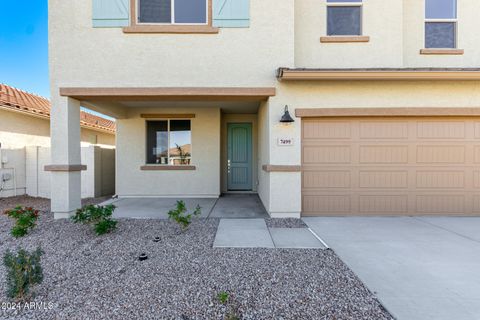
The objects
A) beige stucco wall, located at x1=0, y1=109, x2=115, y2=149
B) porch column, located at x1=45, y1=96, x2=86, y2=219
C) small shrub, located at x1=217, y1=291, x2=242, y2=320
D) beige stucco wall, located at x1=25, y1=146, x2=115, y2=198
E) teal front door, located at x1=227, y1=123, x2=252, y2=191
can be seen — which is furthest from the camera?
teal front door, located at x1=227, y1=123, x2=252, y2=191

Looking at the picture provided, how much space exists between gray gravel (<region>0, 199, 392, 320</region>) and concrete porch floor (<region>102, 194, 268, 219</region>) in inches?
62.7

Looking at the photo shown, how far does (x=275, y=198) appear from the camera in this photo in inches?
217

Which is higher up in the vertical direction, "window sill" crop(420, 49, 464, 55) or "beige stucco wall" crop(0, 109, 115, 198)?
"window sill" crop(420, 49, 464, 55)

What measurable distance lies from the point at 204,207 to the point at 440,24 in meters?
8.05

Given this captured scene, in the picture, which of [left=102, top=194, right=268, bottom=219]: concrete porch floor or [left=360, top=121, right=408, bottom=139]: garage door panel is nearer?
[left=360, top=121, right=408, bottom=139]: garage door panel

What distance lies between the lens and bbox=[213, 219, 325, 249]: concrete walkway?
156 inches

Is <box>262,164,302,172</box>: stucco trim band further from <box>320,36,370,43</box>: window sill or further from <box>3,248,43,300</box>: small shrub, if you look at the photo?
<box>3,248,43,300</box>: small shrub

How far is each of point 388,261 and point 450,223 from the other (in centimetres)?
312

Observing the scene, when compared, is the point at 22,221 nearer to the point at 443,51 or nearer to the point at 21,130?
the point at 21,130

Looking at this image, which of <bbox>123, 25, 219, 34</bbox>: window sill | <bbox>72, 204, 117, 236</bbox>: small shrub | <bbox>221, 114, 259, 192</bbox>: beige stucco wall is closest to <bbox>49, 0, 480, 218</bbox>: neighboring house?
<bbox>123, 25, 219, 34</bbox>: window sill

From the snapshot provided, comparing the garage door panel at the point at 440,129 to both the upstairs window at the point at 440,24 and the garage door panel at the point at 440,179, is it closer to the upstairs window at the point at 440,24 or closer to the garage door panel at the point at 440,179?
the garage door panel at the point at 440,179

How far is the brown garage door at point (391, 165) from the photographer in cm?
564


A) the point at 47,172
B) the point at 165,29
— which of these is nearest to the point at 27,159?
the point at 47,172

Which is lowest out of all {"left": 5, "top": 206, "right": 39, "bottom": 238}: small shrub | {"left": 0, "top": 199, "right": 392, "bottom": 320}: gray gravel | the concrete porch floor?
{"left": 0, "top": 199, "right": 392, "bottom": 320}: gray gravel
